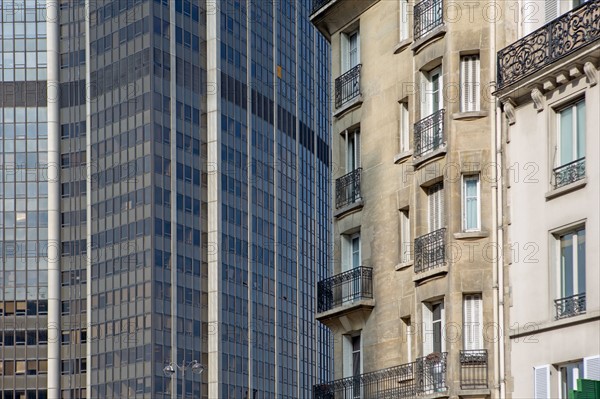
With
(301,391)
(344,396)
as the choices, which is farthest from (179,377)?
(344,396)

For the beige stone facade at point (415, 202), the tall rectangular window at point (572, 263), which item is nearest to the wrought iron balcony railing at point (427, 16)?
the beige stone facade at point (415, 202)

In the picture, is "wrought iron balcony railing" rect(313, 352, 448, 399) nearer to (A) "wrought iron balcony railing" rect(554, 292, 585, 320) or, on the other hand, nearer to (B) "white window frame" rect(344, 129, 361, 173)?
(A) "wrought iron balcony railing" rect(554, 292, 585, 320)

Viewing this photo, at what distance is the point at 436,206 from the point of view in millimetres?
32875

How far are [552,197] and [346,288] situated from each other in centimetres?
888

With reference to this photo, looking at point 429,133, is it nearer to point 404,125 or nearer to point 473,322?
point 404,125

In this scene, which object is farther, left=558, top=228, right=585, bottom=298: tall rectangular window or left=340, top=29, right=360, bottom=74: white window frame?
left=340, top=29, right=360, bottom=74: white window frame

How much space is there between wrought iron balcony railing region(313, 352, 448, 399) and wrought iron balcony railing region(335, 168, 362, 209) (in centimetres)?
473

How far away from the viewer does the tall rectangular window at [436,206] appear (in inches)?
1283

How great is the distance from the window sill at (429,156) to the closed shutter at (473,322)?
3429mm

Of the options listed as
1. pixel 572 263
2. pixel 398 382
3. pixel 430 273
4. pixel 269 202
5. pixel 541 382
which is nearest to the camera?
pixel 572 263

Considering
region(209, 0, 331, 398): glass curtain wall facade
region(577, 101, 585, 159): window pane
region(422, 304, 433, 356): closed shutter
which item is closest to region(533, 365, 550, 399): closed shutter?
region(422, 304, 433, 356): closed shutter

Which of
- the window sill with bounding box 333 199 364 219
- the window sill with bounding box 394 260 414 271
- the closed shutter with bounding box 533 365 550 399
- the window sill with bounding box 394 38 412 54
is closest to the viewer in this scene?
the closed shutter with bounding box 533 365 550 399

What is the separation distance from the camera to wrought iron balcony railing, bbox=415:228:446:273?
105ft

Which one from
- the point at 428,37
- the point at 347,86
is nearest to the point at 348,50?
the point at 347,86
